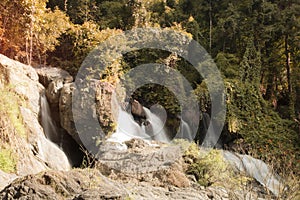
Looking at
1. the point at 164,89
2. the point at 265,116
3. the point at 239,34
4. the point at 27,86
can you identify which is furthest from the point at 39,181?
the point at 239,34

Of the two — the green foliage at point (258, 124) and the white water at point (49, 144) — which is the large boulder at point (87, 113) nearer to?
the white water at point (49, 144)

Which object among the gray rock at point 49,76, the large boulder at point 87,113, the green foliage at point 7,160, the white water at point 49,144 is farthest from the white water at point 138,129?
the green foliage at point 7,160

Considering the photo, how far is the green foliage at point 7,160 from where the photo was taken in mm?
6895

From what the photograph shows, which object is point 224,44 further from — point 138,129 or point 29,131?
point 29,131

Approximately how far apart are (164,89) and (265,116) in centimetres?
461

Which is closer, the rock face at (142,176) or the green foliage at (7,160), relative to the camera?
the rock face at (142,176)

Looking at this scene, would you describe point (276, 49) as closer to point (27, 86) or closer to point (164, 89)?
point (164, 89)

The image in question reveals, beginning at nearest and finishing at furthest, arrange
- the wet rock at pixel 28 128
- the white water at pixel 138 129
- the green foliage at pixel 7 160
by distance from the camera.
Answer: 1. the green foliage at pixel 7 160
2. the wet rock at pixel 28 128
3. the white water at pixel 138 129

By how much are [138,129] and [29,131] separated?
430 cm

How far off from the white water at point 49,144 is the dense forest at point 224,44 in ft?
11.6

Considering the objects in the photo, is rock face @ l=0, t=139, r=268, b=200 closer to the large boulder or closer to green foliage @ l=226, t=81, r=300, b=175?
the large boulder

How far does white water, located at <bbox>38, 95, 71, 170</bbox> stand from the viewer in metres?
8.58

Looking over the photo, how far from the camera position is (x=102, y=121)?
9734mm

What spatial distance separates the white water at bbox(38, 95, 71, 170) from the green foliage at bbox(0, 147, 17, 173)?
1.12 meters
